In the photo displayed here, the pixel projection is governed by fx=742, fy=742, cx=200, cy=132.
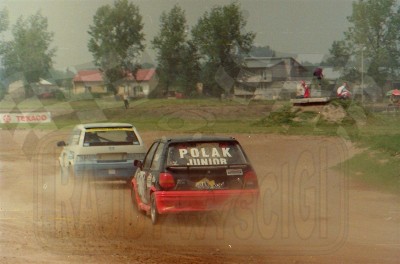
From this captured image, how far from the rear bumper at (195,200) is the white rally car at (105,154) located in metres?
5.30

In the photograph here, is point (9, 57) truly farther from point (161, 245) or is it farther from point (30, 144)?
point (161, 245)

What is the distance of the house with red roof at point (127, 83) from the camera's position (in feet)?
191

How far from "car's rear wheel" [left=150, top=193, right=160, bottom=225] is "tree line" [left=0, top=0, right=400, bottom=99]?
41.4 metres

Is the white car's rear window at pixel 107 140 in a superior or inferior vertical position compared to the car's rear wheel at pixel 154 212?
superior

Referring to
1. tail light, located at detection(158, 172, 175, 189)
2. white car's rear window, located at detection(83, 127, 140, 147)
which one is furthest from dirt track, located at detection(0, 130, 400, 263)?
white car's rear window, located at detection(83, 127, 140, 147)

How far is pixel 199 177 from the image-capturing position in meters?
11.9

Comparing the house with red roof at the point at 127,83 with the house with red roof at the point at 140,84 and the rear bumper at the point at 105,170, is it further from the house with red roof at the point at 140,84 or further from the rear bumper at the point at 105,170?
the rear bumper at the point at 105,170

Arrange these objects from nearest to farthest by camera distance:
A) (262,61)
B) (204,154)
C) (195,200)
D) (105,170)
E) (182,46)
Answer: (195,200)
(204,154)
(105,170)
(182,46)
(262,61)

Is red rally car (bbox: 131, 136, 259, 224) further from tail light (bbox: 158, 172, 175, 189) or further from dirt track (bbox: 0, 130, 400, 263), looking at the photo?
dirt track (bbox: 0, 130, 400, 263)

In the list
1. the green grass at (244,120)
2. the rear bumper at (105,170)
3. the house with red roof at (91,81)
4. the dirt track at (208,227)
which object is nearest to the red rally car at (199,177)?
the dirt track at (208,227)

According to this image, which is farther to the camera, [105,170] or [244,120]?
[244,120]

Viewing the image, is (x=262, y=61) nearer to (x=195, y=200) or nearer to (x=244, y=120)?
(x=244, y=120)

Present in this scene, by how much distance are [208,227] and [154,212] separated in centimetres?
91

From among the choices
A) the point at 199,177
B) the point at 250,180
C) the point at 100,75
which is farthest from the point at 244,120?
the point at 199,177
